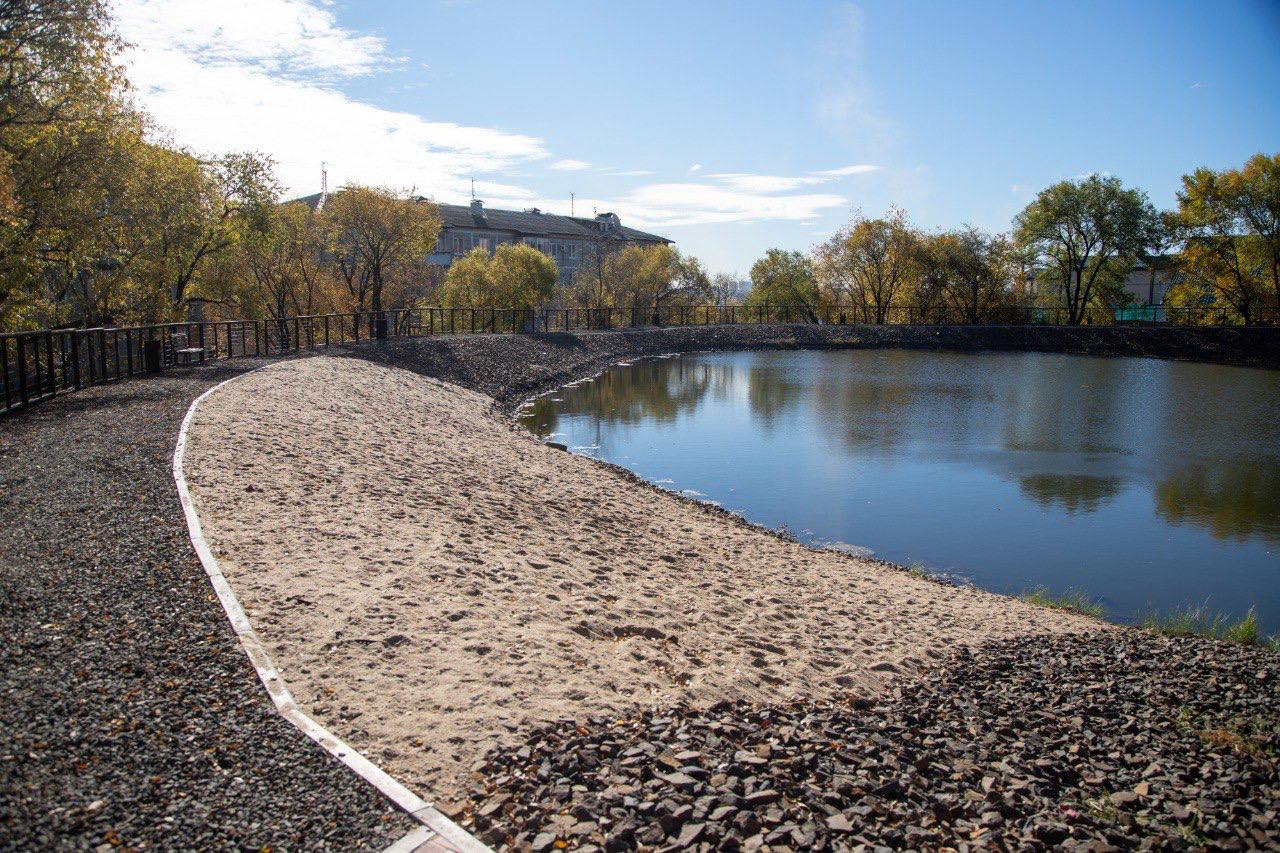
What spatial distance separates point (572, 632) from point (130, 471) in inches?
241

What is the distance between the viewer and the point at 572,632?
23.4ft

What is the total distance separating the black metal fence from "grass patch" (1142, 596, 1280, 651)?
55.9 feet

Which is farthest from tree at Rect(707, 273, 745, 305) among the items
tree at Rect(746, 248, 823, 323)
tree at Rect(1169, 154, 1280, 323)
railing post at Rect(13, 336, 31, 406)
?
railing post at Rect(13, 336, 31, 406)

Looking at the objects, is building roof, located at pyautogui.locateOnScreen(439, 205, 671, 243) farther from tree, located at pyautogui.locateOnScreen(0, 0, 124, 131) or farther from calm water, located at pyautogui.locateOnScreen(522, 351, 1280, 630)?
tree, located at pyautogui.locateOnScreen(0, 0, 124, 131)

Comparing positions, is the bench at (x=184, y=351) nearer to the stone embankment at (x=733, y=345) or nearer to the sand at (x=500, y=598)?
the stone embankment at (x=733, y=345)

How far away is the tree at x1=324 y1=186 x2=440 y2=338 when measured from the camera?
39.2 metres

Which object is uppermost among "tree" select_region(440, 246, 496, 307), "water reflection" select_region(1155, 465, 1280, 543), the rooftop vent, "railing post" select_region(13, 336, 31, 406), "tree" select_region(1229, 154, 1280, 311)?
the rooftop vent

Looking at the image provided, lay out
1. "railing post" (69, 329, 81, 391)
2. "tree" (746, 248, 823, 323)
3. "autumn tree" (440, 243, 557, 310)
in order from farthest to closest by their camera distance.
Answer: "tree" (746, 248, 823, 323) < "autumn tree" (440, 243, 557, 310) < "railing post" (69, 329, 81, 391)

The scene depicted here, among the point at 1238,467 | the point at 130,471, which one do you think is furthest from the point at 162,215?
the point at 1238,467

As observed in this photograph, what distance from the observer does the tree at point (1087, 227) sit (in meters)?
57.5

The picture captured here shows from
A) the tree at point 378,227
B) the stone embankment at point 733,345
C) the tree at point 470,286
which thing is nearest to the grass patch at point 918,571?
the stone embankment at point 733,345

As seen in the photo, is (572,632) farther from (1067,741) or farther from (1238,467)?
(1238,467)

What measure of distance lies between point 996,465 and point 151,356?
20.1 metres

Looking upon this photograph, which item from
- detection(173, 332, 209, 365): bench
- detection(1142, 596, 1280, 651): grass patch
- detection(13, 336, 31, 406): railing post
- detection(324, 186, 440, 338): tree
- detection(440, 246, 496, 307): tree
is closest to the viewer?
detection(1142, 596, 1280, 651): grass patch
